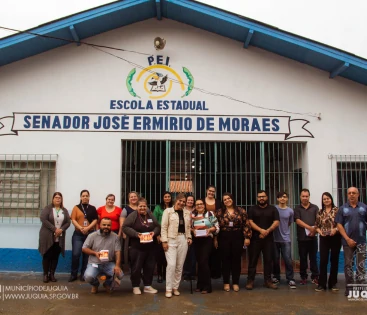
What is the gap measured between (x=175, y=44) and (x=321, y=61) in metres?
3.05

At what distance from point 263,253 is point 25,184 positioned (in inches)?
195

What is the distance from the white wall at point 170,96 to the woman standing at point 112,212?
68 centimetres

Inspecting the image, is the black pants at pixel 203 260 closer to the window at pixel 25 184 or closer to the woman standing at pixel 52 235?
the woman standing at pixel 52 235

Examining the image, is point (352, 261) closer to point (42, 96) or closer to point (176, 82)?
point (176, 82)

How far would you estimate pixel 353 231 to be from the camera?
20.1 feet

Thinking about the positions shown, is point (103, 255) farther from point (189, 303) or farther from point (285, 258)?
point (285, 258)

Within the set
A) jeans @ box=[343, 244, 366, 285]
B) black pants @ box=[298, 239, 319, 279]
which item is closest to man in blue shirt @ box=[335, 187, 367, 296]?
jeans @ box=[343, 244, 366, 285]

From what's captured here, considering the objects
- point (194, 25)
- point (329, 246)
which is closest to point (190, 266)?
point (329, 246)

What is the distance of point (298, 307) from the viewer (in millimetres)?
5613

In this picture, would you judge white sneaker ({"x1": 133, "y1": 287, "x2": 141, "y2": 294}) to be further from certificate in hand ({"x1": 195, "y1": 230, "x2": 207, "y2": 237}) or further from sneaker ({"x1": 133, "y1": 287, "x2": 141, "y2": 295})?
certificate in hand ({"x1": 195, "y1": 230, "x2": 207, "y2": 237})

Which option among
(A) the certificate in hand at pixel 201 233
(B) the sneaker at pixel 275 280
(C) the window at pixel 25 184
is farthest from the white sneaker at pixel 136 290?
(C) the window at pixel 25 184

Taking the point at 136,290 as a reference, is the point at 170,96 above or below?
above

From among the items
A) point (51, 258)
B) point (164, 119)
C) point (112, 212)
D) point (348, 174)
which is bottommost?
point (51, 258)

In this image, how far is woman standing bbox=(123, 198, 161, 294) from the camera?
6301mm
